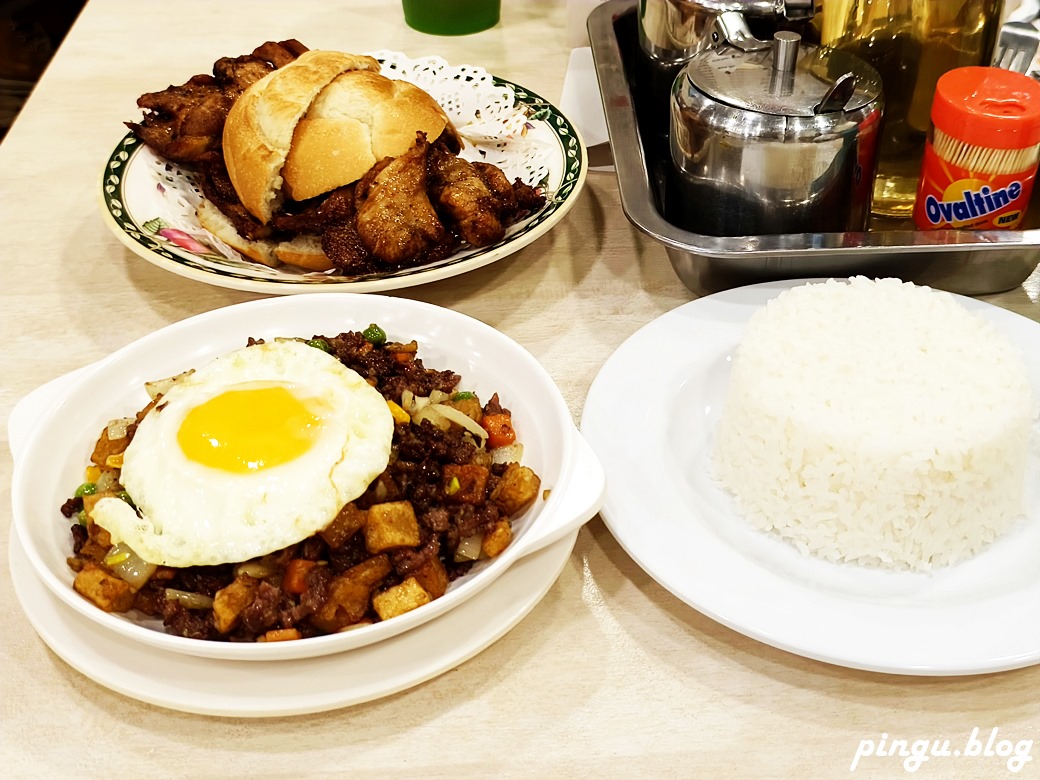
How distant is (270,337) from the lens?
1.62 meters

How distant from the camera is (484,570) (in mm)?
1174

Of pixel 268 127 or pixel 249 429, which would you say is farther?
pixel 268 127

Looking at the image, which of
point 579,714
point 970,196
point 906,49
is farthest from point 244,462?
point 906,49

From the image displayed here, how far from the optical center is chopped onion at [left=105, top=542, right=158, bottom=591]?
47.1 inches

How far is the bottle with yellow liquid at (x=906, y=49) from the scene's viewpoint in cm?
192

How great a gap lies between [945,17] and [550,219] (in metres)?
0.93

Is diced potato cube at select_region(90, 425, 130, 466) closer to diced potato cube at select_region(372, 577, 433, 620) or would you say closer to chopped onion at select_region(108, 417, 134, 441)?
chopped onion at select_region(108, 417, 134, 441)

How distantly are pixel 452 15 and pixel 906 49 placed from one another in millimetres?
1661

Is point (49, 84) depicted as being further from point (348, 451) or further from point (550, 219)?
point (348, 451)

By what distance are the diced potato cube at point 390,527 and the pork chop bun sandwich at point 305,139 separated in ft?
2.68

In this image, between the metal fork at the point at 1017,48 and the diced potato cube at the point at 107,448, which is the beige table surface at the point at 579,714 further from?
the metal fork at the point at 1017,48

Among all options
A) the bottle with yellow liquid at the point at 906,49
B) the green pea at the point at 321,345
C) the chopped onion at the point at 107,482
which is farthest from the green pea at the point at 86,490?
the bottle with yellow liquid at the point at 906,49

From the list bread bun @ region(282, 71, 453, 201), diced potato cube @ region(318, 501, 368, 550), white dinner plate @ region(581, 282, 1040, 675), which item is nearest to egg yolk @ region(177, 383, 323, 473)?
diced potato cube @ region(318, 501, 368, 550)

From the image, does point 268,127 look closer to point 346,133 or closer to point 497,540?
point 346,133
